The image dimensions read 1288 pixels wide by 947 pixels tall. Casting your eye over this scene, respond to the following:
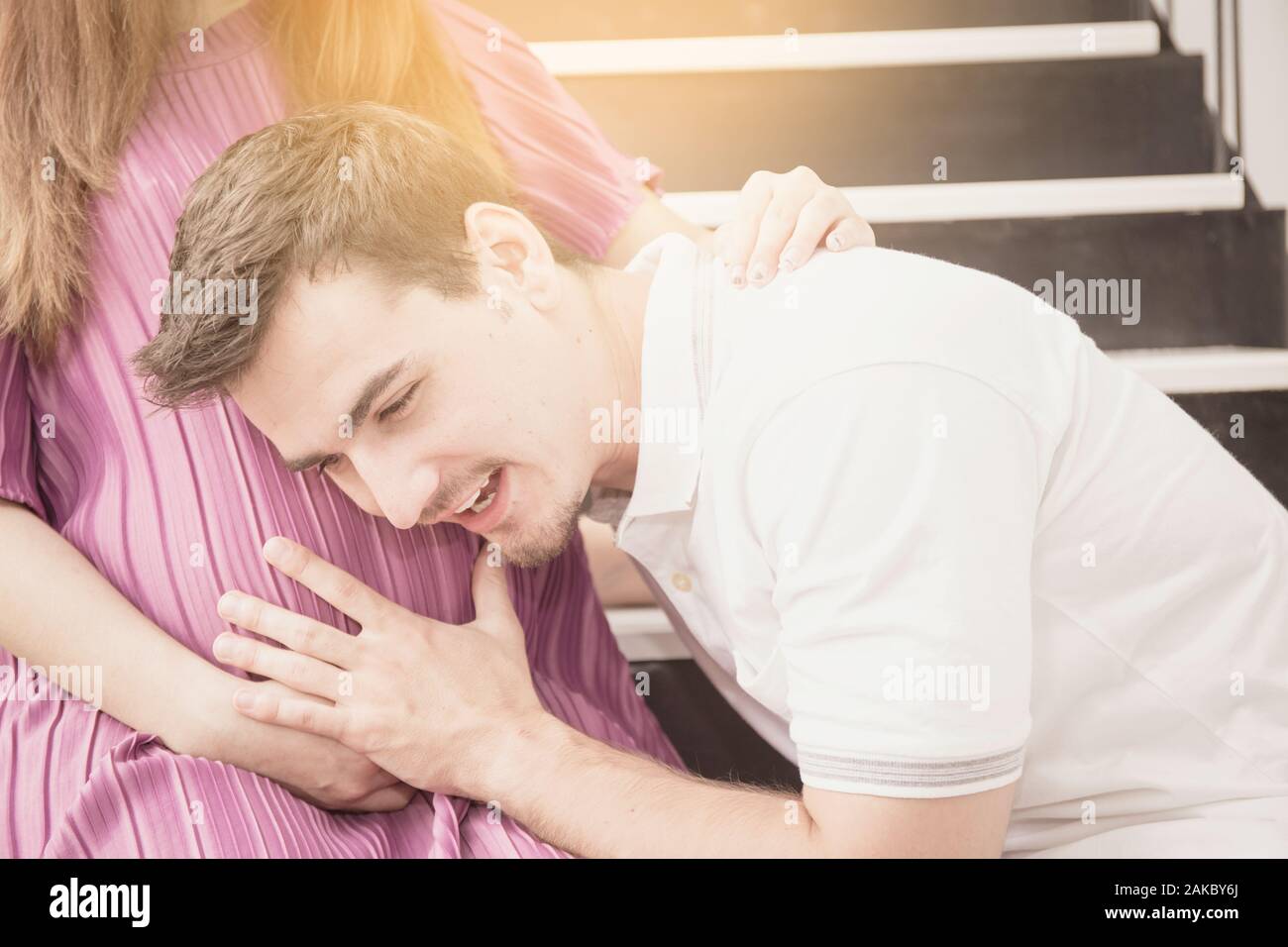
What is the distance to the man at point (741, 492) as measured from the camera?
2.60 feet

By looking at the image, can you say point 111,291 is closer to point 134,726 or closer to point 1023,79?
point 134,726

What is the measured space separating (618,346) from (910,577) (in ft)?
1.33

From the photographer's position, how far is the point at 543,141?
4.07 ft

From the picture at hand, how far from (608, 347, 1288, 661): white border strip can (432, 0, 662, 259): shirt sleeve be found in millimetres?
501

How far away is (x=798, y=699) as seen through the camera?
828 millimetres

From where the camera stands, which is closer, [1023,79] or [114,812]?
[114,812]

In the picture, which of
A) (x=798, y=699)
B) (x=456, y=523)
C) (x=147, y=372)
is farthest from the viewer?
(x=456, y=523)

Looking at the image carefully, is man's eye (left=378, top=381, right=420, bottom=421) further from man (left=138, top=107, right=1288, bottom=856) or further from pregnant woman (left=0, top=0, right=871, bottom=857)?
pregnant woman (left=0, top=0, right=871, bottom=857)

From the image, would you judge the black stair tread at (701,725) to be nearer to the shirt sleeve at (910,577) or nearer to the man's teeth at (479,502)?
the man's teeth at (479,502)

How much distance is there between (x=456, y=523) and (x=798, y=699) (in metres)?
0.41

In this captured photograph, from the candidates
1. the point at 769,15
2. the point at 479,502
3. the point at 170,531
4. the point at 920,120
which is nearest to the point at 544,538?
the point at 479,502

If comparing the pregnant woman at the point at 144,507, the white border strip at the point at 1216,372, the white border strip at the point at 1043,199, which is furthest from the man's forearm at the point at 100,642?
the white border strip at the point at 1216,372
